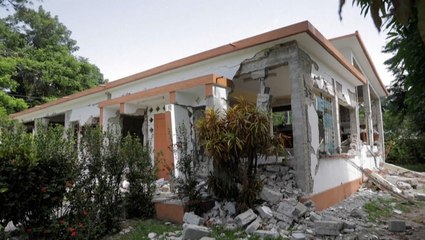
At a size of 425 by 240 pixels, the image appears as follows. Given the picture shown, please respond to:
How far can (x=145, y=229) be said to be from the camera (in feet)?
19.7

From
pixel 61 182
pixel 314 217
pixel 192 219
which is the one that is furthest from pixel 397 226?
pixel 61 182

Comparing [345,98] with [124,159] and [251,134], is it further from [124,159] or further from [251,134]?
[124,159]

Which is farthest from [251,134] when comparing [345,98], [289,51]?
[345,98]

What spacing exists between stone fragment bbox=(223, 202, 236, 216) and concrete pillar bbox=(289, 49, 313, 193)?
1607 millimetres

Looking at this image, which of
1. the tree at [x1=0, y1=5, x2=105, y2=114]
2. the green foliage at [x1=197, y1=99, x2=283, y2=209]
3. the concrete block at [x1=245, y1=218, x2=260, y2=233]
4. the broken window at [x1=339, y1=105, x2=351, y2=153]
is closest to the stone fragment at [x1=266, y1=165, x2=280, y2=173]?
the green foliage at [x1=197, y1=99, x2=283, y2=209]

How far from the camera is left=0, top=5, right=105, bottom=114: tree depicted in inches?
835

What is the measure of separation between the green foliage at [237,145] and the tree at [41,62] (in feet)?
53.4

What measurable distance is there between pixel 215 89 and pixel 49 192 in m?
4.10

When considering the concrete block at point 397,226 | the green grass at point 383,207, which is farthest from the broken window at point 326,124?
the concrete block at point 397,226

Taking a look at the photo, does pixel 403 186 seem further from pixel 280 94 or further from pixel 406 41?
pixel 406 41

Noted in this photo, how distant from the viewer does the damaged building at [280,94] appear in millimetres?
7102

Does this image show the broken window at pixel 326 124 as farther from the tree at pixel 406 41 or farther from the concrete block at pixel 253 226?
the concrete block at pixel 253 226

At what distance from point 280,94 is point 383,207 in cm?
554

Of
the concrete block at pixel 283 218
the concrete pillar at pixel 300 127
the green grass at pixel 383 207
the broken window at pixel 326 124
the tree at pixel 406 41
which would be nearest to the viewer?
the tree at pixel 406 41
